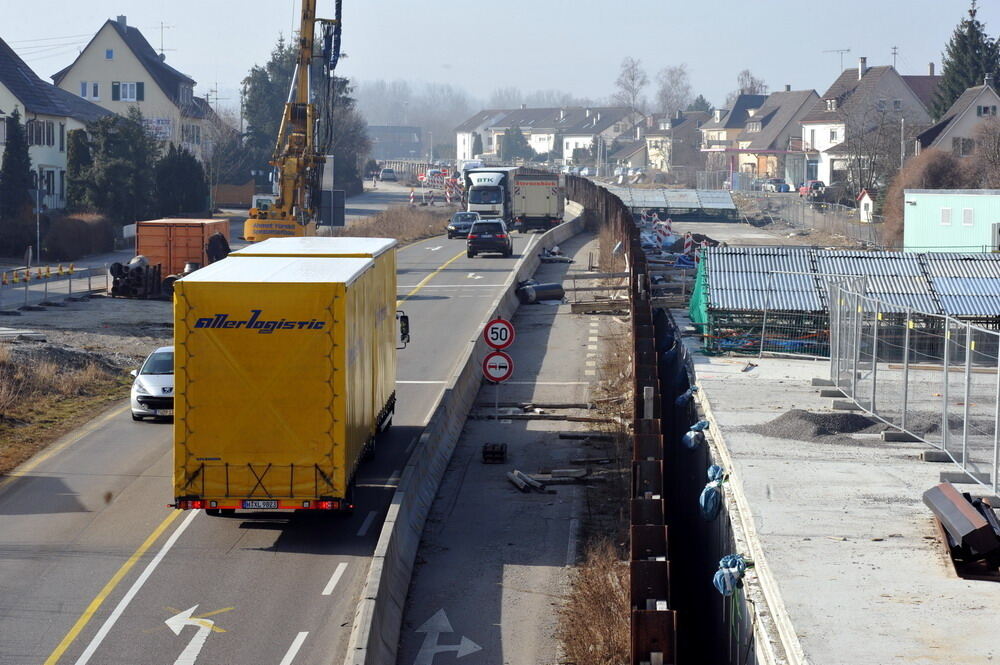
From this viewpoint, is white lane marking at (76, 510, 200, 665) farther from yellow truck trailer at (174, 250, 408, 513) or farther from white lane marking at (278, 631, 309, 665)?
white lane marking at (278, 631, 309, 665)

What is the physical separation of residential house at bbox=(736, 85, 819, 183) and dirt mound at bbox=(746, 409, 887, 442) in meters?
105

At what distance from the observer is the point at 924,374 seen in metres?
15.9

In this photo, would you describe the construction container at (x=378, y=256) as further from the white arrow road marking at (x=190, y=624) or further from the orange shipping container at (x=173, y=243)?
the orange shipping container at (x=173, y=243)

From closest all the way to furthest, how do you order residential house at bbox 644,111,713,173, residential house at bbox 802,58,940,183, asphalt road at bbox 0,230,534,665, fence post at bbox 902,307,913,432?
asphalt road at bbox 0,230,534,665 → fence post at bbox 902,307,913,432 → residential house at bbox 802,58,940,183 → residential house at bbox 644,111,713,173

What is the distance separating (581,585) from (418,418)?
913cm

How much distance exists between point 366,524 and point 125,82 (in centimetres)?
7973

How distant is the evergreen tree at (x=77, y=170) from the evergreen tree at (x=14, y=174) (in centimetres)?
543

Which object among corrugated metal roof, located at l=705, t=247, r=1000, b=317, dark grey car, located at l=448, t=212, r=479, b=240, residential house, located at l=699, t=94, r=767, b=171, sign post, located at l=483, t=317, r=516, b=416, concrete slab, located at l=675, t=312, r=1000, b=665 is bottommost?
concrete slab, located at l=675, t=312, r=1000, b=665

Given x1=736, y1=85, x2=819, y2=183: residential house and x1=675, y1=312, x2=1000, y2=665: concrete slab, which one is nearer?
x1=675, y1=312, x2=1000, y2=665: concrete slab

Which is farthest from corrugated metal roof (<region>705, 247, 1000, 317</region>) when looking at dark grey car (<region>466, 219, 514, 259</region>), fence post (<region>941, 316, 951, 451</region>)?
dark grey car (<region>466, 219, 514, 259</region>)

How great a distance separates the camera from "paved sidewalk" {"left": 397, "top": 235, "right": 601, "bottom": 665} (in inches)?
507

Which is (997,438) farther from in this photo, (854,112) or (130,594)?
(854,112)

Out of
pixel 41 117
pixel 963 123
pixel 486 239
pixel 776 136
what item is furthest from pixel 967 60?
pixel 41 117

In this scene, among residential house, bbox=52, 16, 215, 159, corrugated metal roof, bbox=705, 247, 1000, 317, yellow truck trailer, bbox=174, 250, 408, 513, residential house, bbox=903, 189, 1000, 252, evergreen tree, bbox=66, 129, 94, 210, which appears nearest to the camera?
yellow truck trailer, bbox=174, 250, 408, 513
